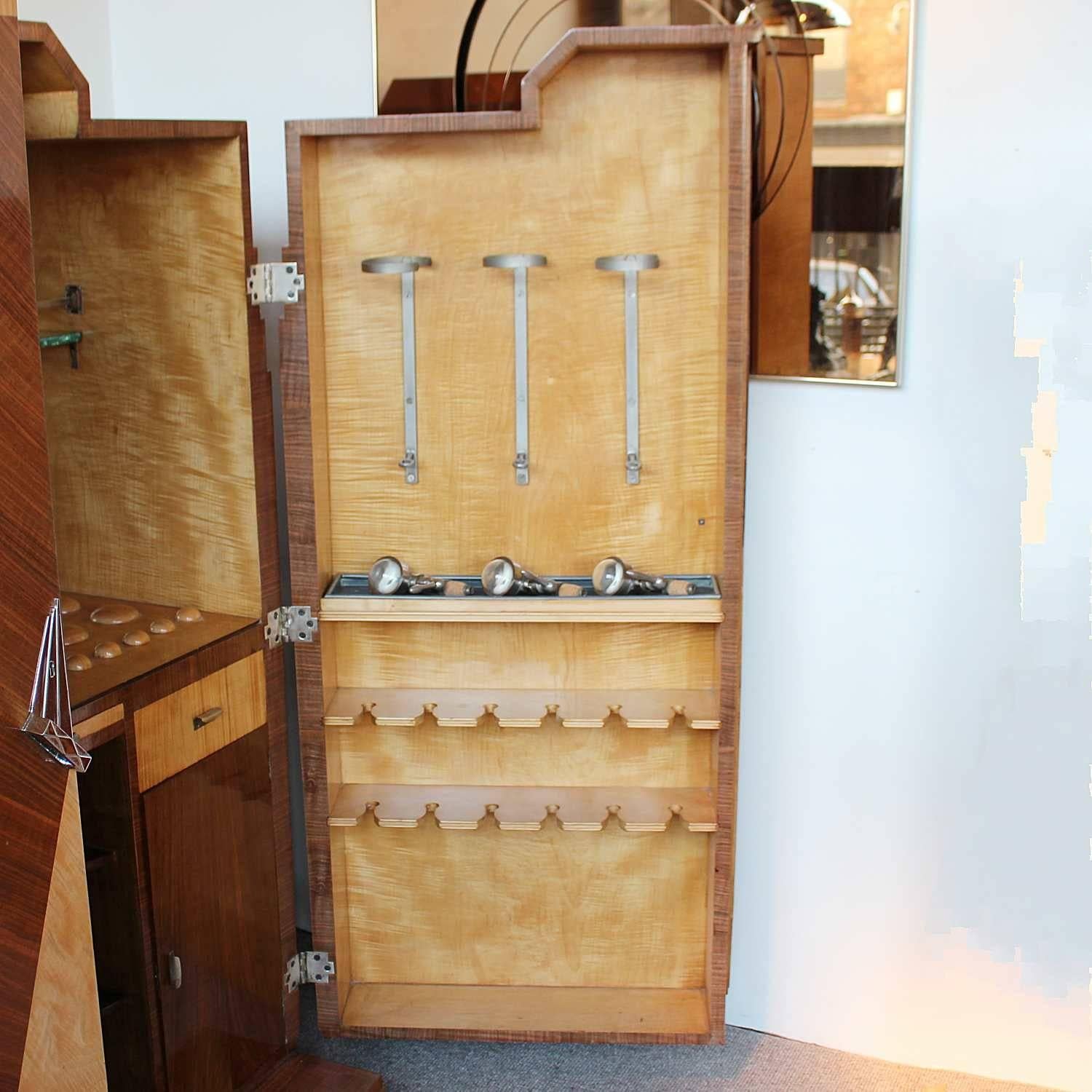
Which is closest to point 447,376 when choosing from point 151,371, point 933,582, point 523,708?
point 151,371

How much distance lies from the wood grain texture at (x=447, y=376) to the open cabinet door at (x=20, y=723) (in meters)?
0.79

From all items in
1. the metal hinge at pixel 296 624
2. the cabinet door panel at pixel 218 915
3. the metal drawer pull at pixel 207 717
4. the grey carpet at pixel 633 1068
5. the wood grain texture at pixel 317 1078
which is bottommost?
the grey carpet at pixel 633 1068

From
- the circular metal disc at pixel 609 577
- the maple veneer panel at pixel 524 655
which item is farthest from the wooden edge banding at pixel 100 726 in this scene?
the circular metal disc at pixel 609 577

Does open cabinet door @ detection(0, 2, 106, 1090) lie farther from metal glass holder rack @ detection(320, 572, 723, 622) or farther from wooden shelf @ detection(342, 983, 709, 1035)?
wooden shelf @ detection(342, 983, 709, 1035)

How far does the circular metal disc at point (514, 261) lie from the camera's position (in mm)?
2318

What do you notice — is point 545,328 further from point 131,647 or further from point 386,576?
point 131,647

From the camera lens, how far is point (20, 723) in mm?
1626

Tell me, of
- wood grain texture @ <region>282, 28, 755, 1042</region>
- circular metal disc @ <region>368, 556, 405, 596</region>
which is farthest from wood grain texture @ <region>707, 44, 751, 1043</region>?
circular metal disc @ <region>368, 556, 405, 596</region>

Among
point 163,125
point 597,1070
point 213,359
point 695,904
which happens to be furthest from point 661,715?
point 163,125

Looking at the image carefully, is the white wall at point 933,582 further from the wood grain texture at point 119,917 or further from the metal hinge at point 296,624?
the wood grain texture at point 119,917

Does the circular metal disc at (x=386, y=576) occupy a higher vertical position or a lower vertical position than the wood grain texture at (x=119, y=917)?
higher

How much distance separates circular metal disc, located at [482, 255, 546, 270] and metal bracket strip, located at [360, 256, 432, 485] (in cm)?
14

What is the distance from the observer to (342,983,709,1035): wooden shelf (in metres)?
2.65

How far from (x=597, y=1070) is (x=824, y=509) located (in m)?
1.22
